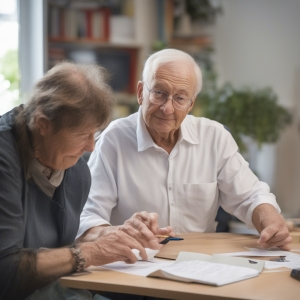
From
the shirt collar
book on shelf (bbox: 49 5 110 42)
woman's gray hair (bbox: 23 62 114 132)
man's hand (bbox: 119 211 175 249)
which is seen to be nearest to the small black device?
man's hand (bbox: 119 211 175 249)

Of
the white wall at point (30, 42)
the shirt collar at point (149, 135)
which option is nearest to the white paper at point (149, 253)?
the shirt collar at point (149, 135)

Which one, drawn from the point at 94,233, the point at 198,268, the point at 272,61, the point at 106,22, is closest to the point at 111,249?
the point at 198,268

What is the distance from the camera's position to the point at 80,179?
1.89 m

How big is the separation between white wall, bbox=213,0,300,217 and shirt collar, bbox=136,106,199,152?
277 cm

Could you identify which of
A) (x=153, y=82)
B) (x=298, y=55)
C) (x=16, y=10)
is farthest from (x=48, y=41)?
(x=153, y=82)

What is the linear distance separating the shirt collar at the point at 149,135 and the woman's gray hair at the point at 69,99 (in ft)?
2.25

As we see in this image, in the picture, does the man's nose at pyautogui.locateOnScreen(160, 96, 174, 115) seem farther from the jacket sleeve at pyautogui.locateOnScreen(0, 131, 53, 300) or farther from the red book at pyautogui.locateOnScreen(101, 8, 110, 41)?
the red book at pyautogui.locateOnScreen(101, 8, 110, 41)

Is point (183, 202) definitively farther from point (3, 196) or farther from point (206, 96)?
point (206, 96)

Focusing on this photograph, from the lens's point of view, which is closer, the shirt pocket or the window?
the shirt pocket

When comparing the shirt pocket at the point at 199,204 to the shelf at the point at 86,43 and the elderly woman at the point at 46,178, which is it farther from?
the shelf at the point at 86,43

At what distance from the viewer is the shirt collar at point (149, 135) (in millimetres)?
2279

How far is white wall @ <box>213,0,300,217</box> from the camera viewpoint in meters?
4.94

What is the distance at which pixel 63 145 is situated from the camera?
1600mm

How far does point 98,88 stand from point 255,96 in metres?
3.26
